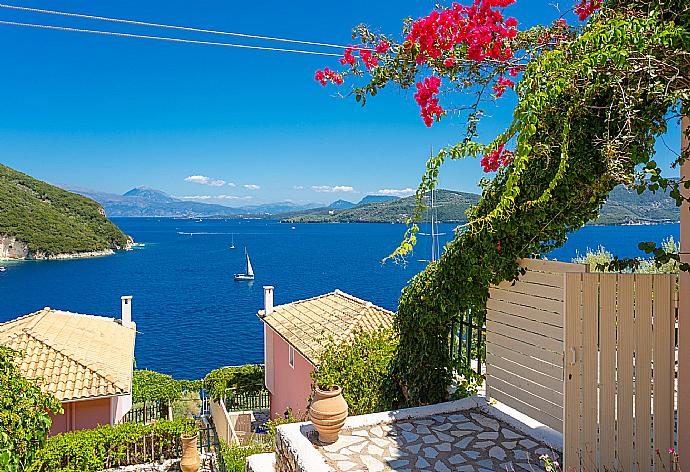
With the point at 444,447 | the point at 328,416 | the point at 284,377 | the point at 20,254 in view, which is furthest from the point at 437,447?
the point at 20,254

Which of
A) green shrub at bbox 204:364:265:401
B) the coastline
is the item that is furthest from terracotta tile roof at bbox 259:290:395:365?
the coastline

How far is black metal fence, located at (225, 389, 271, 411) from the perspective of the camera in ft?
62.9

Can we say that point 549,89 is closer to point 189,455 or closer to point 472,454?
point 472,454

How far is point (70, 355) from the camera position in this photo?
13.0m

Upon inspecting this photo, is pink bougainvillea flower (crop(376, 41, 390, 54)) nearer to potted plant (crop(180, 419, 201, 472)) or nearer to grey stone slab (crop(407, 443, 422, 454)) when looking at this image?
grey stone slab (crop(407, 443, 422, 454))

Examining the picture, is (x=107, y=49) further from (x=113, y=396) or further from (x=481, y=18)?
(x=481, y=18)

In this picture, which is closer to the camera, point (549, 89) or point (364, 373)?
point (549, 89)

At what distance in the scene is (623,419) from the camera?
171 inches

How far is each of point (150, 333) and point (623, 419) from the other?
151 feet

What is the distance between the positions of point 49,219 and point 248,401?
78.5m

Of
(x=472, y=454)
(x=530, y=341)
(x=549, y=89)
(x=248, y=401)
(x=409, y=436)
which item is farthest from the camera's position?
(x=248, y=401)

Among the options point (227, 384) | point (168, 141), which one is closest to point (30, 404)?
point (227, 384)

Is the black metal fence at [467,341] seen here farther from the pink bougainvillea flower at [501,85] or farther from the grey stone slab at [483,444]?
the pink bougainvillea flower at [501,85]

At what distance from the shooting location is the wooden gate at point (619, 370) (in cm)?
420
